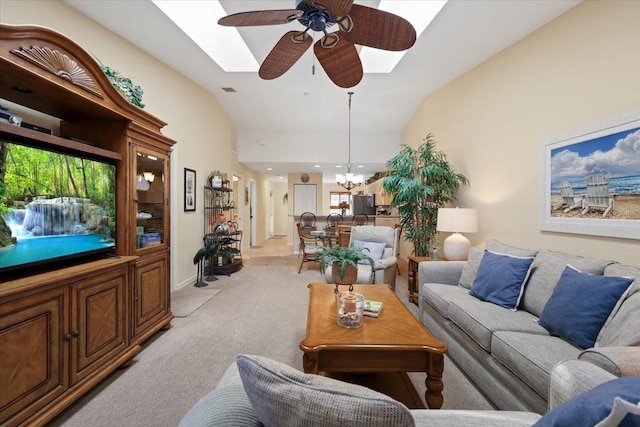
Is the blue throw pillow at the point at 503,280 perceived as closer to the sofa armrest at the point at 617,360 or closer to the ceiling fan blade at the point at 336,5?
the sofa armrest at the point at 617,360

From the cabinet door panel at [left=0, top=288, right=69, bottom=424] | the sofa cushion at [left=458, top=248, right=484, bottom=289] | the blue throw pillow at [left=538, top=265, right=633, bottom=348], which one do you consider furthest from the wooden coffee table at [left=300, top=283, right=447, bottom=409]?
the cabinet door panel at [left=0, top=288, right=69, bottom=424]

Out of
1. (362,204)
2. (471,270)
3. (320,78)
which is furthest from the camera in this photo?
(362,204)

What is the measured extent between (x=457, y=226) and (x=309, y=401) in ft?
10.0

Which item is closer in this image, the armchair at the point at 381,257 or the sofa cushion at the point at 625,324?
the sofa cushion at the point at 625,324

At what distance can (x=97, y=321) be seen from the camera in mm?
1879

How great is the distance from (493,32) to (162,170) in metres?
3.53

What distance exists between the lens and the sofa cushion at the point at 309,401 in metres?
0.51

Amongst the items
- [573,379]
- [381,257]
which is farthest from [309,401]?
[381,257]

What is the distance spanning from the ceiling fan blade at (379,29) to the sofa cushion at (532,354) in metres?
1.86

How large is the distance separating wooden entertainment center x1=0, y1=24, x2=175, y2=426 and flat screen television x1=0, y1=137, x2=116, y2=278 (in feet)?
0.21

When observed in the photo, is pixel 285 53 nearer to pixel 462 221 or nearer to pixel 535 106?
pixel 535 106

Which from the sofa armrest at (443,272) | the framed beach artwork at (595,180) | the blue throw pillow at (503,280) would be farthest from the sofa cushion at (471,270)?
the framed beach artwork at (595,180)

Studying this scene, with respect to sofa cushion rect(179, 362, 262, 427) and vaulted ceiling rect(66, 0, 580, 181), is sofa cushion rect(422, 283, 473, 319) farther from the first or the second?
vaulted ceiling rect(66, 0, 580, 181)

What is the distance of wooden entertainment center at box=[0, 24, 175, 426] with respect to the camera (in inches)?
56.2
